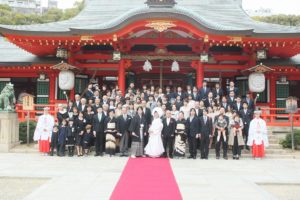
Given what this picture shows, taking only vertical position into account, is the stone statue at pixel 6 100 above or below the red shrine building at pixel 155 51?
below

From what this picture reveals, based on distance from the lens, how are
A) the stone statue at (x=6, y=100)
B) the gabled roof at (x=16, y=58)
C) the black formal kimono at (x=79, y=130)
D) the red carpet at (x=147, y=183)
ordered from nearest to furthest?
the red carpet at (x=147, y=183) → the black formal kimono at (x=79, y=130) → the stone statue at (x=6, y=100) → the gabled roof at (x=16, y=58)

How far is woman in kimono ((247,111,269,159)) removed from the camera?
10812 mm

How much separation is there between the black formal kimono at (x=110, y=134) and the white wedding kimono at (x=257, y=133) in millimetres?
4225

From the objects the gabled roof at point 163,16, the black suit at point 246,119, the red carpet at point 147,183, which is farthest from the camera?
the gabled roof at point 163,16

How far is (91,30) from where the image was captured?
1363 cm

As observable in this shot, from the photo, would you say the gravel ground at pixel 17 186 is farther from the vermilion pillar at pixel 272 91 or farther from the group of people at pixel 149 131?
the vermilion pillar at pixel 272 91

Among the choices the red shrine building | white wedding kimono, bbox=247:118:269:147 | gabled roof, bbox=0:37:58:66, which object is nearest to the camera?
white wedding kimono, bbox=247:118:269:147

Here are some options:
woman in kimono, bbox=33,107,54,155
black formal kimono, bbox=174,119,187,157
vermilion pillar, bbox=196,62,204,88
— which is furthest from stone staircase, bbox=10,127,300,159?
vermilion pillar, bbox=196,62,204,88

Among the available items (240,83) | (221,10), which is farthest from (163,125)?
(221,10)

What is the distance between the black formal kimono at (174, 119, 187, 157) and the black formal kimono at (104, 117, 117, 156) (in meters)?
1.92

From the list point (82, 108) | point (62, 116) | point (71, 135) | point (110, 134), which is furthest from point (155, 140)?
point (62, 116)

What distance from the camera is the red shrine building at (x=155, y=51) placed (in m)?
13.7

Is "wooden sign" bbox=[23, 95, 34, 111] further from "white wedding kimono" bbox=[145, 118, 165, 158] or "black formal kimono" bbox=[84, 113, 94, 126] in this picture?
"white wedding kimono" bbox=[145, 118, 165, 158]

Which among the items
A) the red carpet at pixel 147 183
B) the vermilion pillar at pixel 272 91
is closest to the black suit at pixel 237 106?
the red carpet at pixel 147 183
